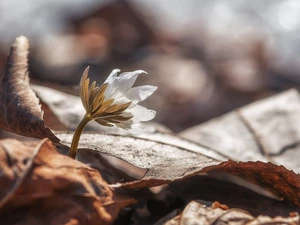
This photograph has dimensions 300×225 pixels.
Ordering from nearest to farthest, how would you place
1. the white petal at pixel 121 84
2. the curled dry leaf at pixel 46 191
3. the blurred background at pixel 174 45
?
the curled dry leaf at pixel 46 191 < the white petal at pixel 121 84 < the blurred background at pixel 174 45

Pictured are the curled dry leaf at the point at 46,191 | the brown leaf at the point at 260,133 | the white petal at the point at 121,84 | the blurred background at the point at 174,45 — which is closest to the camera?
the curled dry leaf at the point at 46,191

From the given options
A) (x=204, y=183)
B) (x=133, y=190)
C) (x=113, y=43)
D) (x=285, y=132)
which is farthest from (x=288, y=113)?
(x=113, y=43)

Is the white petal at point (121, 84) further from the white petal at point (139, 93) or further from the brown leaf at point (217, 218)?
the brown leaf at point (217, 218)

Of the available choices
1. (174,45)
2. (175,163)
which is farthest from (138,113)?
(174,45)

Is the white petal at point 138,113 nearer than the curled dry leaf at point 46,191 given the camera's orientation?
No

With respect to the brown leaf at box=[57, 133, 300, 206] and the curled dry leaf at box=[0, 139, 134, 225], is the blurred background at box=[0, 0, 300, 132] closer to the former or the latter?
the brown leaf at box=[57, 133, 300, 206]

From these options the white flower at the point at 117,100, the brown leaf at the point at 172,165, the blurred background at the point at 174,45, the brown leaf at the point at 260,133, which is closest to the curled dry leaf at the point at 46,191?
the brown leaf at the point at 172,165

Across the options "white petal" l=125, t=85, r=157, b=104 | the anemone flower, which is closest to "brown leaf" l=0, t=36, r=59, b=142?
the anemone flower

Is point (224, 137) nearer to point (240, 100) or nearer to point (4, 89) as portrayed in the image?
point (4, 89)
